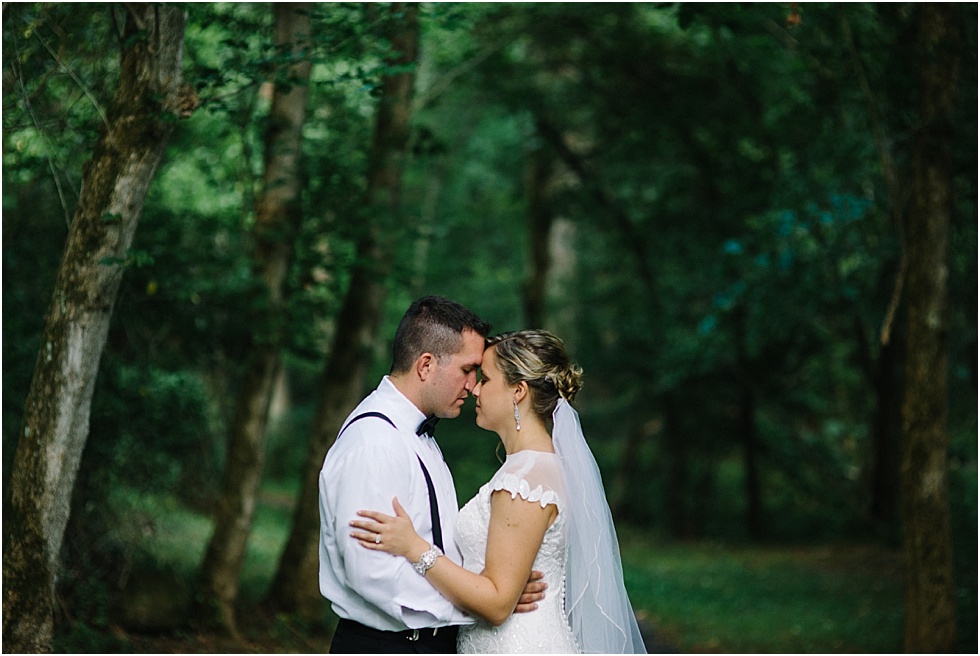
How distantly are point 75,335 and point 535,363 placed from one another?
2.60 meters

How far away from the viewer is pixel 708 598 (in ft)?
48.5

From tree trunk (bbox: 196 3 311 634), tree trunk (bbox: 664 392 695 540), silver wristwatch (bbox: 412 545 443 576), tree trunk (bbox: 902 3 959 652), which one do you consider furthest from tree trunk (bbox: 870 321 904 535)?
silver wristwatch (bbox: 412 545 443 576)

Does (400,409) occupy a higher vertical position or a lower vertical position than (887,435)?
higher

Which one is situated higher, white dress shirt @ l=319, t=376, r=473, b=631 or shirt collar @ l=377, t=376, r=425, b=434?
shirt collar @ l=377, t=376, r=425, b=434

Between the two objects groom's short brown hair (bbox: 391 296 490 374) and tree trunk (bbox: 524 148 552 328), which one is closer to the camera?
groom's short brown hair (bbox: 391 296 490 374)

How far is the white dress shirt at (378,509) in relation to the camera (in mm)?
4004

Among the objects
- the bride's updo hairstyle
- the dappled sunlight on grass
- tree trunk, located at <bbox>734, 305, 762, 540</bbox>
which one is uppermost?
the bride's updo hairstyle

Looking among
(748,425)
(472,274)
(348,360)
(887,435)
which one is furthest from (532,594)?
(472,274)

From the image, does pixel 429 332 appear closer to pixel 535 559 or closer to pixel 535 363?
pixel 535 363

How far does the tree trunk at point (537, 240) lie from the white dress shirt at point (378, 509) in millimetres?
17318

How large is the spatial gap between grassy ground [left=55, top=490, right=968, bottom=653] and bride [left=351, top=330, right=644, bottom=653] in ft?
15.4

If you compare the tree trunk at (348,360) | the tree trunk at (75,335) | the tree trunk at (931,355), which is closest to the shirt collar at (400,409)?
the tree trunk at (75,335)

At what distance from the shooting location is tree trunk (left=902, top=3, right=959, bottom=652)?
8.61 metres

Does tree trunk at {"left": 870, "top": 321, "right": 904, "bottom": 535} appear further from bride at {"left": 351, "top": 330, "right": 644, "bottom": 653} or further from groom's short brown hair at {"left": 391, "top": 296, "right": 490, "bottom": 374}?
groom's short brown hair at {"left": 391, "top": 296, "right": 490, "bottom": 374}
